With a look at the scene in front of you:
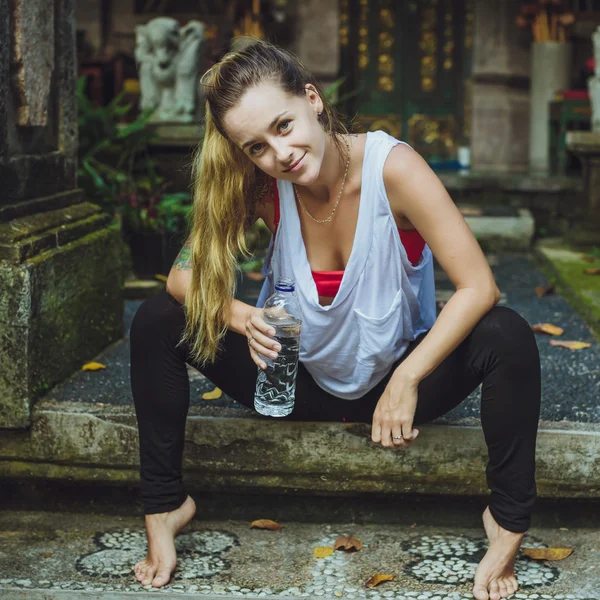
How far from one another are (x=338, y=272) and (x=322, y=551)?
813 millimetres

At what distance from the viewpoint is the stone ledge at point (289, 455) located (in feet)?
8.98

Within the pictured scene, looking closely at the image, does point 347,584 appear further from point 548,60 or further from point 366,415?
point 548,60

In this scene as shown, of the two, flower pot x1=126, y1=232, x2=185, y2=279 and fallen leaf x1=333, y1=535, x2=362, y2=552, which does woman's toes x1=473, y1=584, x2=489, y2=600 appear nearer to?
fallen leaf x1=333, y1=535, x2=362, y2=552

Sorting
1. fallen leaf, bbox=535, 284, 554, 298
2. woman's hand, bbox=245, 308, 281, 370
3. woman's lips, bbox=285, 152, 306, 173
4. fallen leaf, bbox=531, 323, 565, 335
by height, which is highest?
woman's lips, bbox=285, 152, 306, 173

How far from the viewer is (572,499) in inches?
110

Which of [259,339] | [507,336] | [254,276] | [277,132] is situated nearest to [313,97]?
[277,132]

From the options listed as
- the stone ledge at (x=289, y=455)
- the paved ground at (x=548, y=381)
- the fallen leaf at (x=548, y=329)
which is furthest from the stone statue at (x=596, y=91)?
the stone ledge at (x=289, y=455)

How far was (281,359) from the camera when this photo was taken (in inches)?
98.9

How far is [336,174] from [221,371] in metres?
0.63

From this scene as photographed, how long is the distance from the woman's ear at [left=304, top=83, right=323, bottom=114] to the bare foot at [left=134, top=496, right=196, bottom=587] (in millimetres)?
1156

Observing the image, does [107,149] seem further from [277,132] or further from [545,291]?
[277,132]

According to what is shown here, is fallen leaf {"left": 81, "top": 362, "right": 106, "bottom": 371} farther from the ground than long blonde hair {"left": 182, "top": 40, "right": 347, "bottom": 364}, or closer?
closer

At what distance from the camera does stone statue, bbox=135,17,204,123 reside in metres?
6.99

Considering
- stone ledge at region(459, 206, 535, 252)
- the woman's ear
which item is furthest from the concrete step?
stone ledge at region(459, 206, 535, 252)
